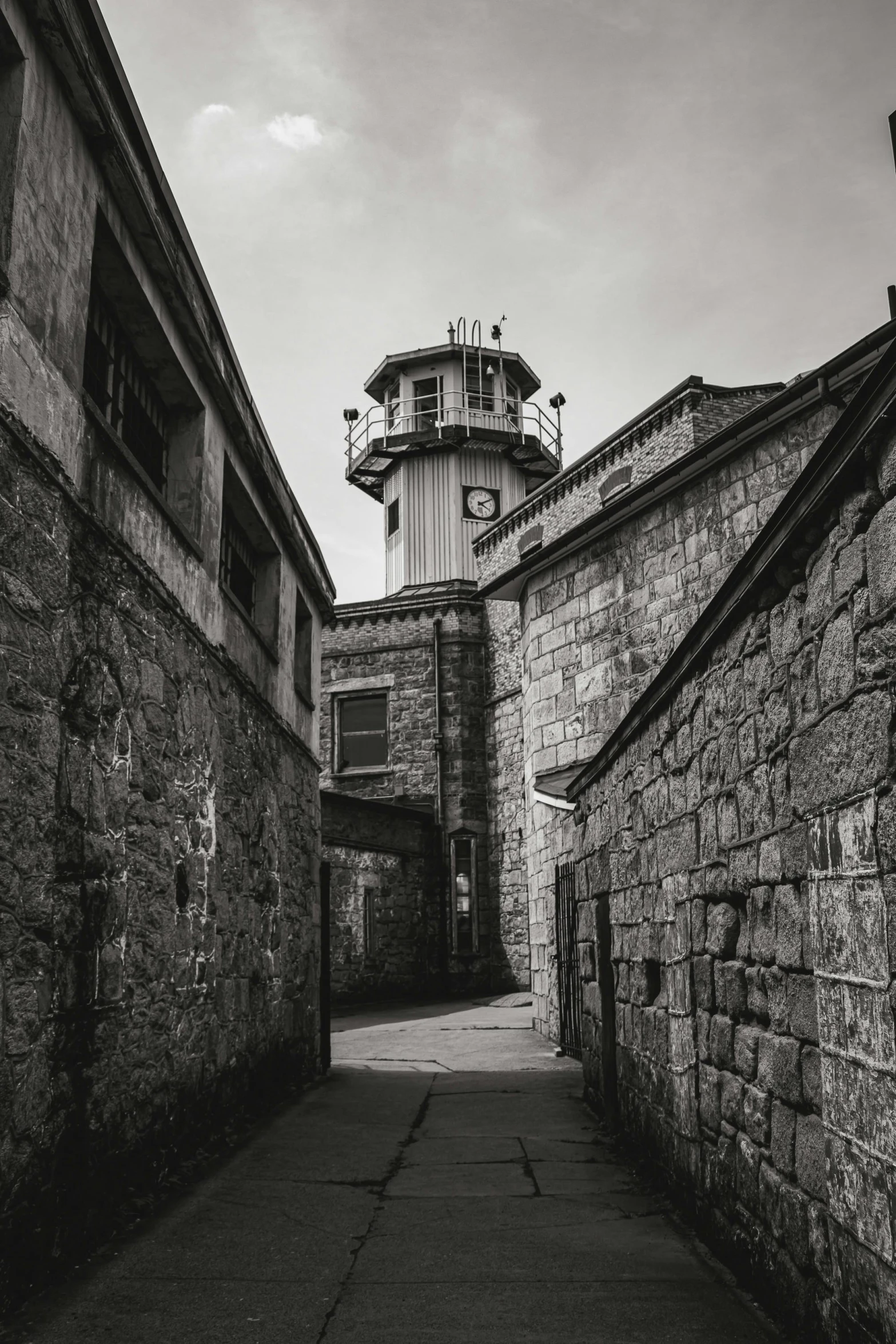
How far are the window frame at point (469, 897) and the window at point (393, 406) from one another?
11.1 metres

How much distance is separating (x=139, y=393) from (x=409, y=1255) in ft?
14.9

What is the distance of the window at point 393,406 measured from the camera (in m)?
27.3

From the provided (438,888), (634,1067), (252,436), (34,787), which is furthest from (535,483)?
(34,787)

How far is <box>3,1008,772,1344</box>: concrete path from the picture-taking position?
348 cm

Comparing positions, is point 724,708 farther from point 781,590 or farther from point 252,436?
point 252,436

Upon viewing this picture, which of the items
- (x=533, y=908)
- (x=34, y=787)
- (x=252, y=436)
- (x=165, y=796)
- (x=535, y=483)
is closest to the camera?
(x=34, y=787)

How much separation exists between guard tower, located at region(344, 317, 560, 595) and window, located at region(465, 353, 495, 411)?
0.09 feet

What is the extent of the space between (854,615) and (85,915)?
3.20 m

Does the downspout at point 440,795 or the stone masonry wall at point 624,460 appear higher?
the stone masonry wall at point 624,460

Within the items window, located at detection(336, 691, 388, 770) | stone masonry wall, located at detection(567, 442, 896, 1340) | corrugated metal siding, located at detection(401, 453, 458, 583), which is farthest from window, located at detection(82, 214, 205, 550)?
corrugated metal siding, located at detection(401, 453, 458, 583)

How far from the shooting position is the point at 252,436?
25.1ft

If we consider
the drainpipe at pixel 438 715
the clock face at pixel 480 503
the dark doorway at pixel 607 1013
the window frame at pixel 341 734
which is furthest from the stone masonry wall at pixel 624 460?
the dark doorway at pixel 607 1013

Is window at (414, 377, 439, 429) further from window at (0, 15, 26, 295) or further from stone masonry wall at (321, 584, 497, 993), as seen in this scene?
window at (0, 15, 26, 295)

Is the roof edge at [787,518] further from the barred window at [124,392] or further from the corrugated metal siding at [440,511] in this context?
the corrugated metal siding at [440,511]
